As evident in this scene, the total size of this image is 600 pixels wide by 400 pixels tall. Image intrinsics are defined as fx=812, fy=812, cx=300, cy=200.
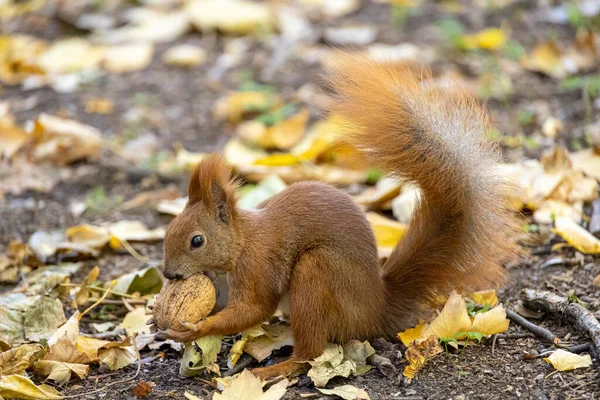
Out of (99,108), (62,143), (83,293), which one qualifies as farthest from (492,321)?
(99,108)

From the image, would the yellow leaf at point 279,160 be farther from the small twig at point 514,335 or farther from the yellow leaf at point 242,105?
the small twig at point 514,335

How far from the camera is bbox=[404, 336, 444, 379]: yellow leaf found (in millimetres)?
1918

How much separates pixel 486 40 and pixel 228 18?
1.66 metres

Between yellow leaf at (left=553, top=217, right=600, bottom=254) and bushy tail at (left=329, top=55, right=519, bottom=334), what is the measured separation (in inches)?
16.9

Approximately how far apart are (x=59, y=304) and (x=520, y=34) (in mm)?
3348

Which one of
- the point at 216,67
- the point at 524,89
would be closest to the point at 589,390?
the point at 524,89

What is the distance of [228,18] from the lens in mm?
5133

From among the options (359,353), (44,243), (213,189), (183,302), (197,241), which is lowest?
(44,243)

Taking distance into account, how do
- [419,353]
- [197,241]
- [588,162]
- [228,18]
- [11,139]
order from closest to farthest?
[419,353] → [197,241] → [588,162] → [11,139] → [228,18]

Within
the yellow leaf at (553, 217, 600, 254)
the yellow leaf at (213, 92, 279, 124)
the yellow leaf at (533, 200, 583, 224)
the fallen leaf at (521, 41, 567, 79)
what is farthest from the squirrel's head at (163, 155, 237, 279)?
the fallen leaf at (521, 41, 567, 79)

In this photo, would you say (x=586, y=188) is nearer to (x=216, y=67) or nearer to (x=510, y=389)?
(x=510, y=389)

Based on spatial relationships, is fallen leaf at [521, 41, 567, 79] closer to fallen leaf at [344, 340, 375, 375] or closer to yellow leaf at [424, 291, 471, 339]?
yellow leaf at [424, 291, 471, 339]

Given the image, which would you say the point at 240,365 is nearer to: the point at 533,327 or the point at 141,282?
the point at 141,282

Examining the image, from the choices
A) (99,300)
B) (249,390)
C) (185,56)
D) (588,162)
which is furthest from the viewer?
(185,56)
